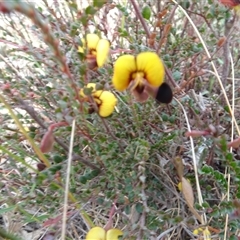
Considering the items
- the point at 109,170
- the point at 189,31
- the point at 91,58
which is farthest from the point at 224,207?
the point at 189,31

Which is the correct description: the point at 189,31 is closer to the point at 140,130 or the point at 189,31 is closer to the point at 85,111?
the point at 140,130

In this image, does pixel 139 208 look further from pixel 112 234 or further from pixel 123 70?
pixel 123 70

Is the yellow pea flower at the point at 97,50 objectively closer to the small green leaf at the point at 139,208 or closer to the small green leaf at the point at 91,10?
the small green leaf at the point at 91,10

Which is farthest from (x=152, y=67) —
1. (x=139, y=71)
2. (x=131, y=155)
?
(x=131, y=155)

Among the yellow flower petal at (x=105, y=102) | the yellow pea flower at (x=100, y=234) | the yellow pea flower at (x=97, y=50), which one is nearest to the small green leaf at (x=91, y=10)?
the yellow pea flower at (x=97, y=50)

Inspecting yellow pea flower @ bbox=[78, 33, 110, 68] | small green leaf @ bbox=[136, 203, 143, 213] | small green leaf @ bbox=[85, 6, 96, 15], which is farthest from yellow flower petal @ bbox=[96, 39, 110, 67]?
small green leaf @ bbox=[136, 203, 143, 213]
